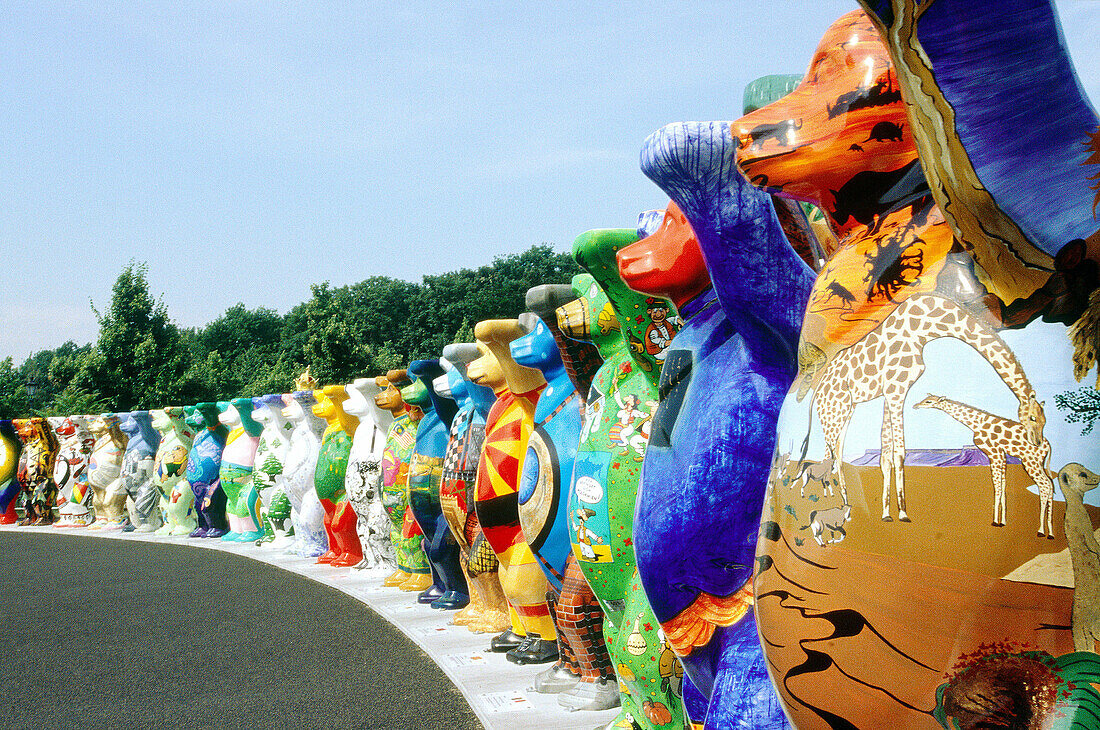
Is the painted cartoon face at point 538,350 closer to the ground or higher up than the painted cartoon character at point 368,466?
higher up

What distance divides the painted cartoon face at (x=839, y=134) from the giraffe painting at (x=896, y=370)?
1.17 ft

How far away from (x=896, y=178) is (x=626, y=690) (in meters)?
2.61

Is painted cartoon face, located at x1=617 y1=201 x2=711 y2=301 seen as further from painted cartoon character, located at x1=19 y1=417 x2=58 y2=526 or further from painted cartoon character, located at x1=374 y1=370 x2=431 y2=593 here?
painted cartoon character, located at x1=19 y1=417 x2=58 y2=526

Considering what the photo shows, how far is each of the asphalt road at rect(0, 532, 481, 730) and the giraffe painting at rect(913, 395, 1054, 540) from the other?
4027 mm

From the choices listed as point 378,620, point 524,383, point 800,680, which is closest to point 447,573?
point 378,620

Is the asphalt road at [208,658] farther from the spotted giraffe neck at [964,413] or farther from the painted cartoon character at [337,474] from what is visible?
the spotted giraffe neck at [964,413]

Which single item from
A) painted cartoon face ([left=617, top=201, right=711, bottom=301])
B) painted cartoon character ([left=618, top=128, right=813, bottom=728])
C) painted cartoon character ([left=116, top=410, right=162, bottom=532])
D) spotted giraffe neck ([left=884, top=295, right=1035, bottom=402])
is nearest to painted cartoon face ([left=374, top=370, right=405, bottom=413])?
painted cartoon face ([left=617, top=201, right=711, bottom=301])

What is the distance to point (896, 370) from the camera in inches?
63.5

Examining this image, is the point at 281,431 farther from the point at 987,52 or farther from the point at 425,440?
the point at 987,52

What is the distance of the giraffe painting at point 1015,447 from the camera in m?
1.44

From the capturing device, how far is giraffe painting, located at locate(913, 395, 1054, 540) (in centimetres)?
144

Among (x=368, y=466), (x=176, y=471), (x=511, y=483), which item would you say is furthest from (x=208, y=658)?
(x=176, y=471)

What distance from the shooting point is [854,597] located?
1.60m

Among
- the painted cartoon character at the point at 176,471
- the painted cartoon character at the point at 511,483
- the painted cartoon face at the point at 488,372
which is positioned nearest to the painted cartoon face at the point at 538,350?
the painted cartoon character at the point at 511,483
